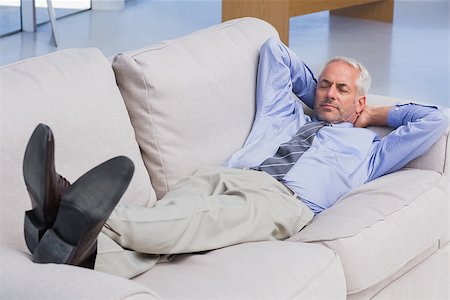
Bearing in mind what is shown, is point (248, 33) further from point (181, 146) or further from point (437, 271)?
point (437, 271)

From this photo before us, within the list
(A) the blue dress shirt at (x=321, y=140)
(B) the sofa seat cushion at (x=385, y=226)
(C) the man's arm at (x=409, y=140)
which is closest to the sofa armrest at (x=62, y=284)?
(B) the sofa seat cushion at (x=385, y=226)

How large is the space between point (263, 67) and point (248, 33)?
167mm

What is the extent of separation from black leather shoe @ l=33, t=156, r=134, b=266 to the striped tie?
40.7 inches

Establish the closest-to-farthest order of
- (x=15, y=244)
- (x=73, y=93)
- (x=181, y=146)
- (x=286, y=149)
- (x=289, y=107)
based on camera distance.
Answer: (x=15, y=244), (x=73, y=93), (x=181, y=146), (x=286, y=149), (x=289, y=107)

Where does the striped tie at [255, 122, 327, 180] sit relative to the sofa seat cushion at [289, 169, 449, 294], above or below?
above

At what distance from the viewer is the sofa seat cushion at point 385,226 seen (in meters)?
2.46

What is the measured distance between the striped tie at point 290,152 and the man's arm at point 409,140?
0.72 feet

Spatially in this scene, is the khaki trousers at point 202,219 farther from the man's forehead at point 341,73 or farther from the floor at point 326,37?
the floor at point 326,37

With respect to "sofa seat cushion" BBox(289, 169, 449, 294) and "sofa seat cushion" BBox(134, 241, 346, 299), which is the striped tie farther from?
"sofa seat cushion" BBox(134, 241, 346, 299)

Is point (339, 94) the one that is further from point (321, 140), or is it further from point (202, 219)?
point (202, 219)

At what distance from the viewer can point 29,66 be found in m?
2.45

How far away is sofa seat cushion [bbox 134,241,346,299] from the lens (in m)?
2.11

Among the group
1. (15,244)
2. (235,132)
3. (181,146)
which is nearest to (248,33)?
(235,132)

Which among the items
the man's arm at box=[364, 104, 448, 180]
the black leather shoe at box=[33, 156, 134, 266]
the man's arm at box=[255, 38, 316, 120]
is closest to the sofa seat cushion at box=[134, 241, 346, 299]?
the black leather shoe at box=[33, 156, 134, 266]
